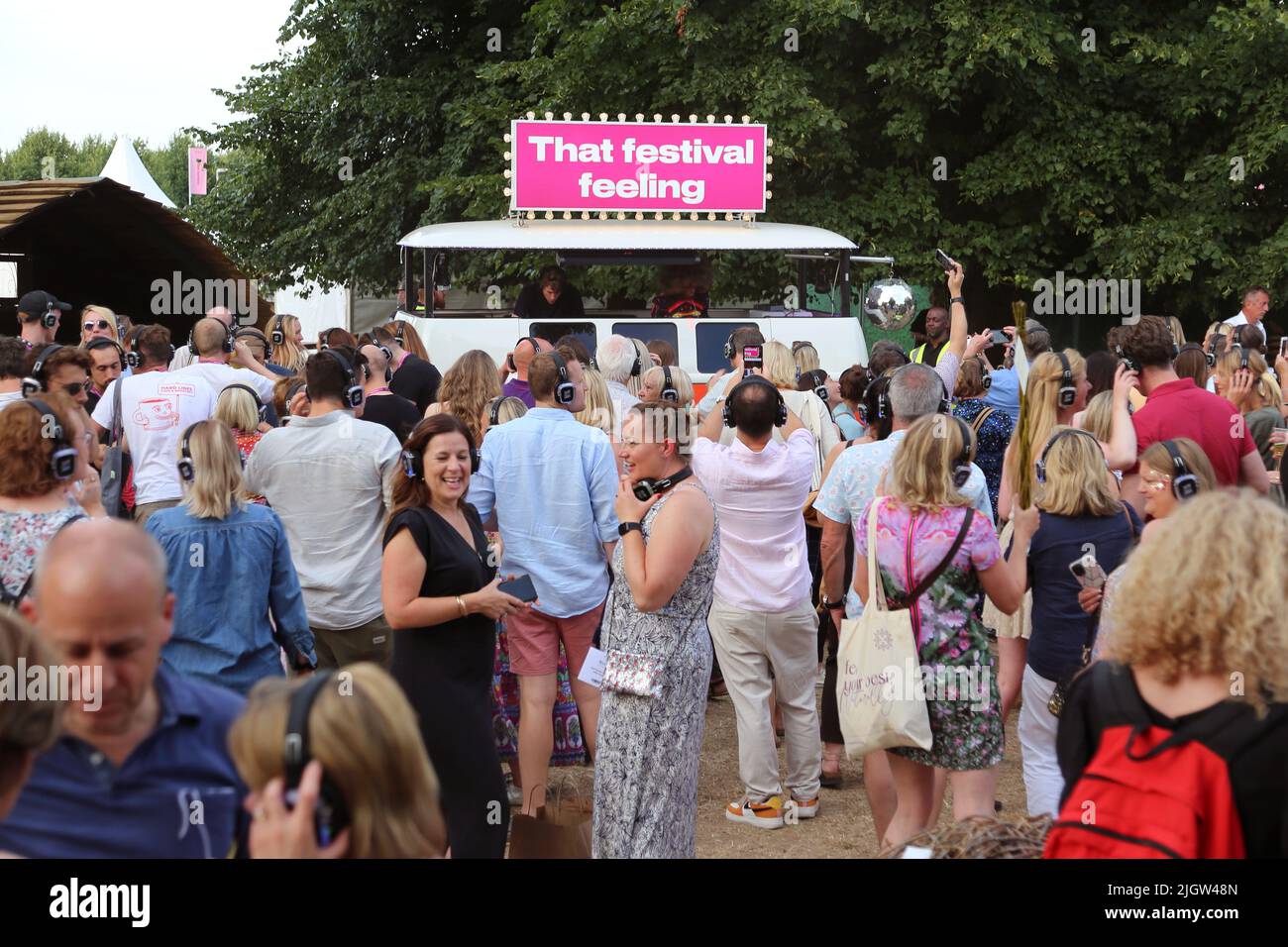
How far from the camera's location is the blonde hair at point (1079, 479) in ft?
16.7

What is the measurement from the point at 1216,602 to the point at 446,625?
274 centimetres

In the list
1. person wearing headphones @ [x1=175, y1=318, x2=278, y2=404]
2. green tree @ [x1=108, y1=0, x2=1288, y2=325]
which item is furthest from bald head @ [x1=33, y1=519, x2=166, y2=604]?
green tree @ [x1=108, y1=0, x2=1288, y2=325]

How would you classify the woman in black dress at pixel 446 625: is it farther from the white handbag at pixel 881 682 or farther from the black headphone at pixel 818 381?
the black headphone at pixel 818 381

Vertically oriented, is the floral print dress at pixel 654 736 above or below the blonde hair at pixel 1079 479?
below

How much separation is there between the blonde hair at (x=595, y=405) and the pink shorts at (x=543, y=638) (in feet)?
3.82

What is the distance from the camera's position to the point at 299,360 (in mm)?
9883

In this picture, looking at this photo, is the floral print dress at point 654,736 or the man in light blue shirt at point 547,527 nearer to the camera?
the floral print dress at point 654,736

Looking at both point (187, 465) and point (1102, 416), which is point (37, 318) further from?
point (1102, 416)

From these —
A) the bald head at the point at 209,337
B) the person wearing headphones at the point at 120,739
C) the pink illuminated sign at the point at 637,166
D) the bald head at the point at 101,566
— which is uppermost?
the pink illuminated sign at the point at 637,166

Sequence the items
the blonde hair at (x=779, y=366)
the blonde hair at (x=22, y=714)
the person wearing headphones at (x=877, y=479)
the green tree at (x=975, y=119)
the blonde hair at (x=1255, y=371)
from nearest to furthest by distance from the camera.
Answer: the blonde hair at (x=22, y=714)
the person wearing headphones at (x=877, y=479)
the blonde hair at (x=779, y=366)
the blonde hair at (x=1255, y=371)
the green tree at (x=975, y=119)

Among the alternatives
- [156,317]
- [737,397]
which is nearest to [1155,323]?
[737,397]

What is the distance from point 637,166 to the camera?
41.6ft

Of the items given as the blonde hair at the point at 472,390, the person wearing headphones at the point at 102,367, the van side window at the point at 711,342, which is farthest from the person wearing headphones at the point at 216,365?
the van side window at the point at 711,342

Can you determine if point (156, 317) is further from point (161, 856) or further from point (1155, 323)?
point (161, 856)
